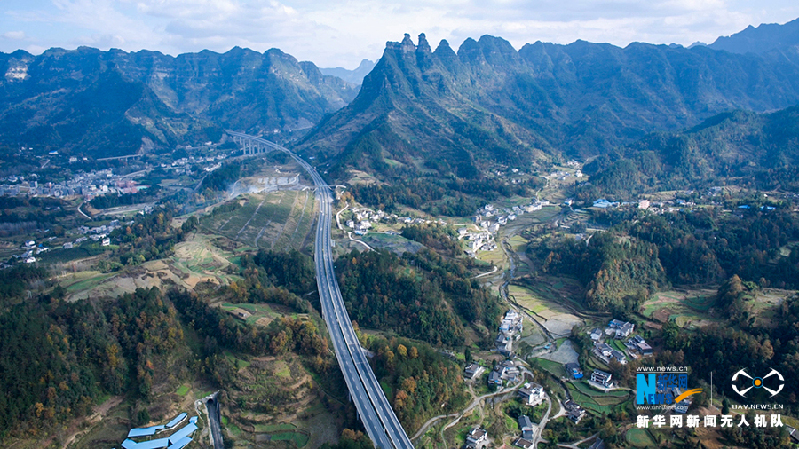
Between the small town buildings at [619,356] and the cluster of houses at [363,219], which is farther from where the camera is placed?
the cluster of houses at [363,219]

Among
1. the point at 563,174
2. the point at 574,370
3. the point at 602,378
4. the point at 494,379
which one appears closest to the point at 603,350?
the point at 574,370

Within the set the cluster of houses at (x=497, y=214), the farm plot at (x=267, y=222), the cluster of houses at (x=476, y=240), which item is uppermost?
the farm plot at (x=267, y=222)

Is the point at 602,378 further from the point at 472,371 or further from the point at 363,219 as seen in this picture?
the point at 363,219

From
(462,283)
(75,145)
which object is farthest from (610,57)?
(75,145)

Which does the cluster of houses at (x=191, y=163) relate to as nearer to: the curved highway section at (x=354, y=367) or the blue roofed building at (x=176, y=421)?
the curved highway section at (x=354, y=367)

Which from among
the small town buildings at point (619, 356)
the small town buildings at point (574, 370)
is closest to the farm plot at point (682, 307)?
the small town buildings at point (619, 356)

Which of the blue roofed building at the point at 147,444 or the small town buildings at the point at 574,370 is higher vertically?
the blue roofed building at the point at 147,444

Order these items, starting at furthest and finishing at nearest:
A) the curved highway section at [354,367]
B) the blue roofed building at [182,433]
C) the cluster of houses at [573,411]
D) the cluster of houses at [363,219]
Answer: the cluster of houses at [363,219] < the cluster of houses at [573,411] < the blue roofed building at [182,433] < the curved highway section at [354,367]
